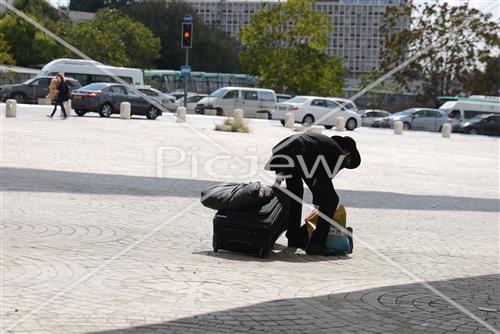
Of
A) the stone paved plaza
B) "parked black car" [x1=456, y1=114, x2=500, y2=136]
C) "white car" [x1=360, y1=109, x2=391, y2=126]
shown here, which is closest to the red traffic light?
the stone paved plaza

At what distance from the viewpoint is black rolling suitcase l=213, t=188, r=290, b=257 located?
27.5 ft

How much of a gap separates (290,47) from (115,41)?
13198 millimetres

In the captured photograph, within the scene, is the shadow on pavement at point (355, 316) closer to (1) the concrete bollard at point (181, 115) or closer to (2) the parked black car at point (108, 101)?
(2) the parked black car at point (108, 101)

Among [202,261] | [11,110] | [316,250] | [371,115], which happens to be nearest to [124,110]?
[11,110]

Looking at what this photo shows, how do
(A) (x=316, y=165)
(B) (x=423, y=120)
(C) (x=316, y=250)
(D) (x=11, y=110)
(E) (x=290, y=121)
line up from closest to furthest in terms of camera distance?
(A) (x=316, y=165) < (C) (x=316, y=250) < (D) (x=11, y=110) < (E) (x=290, y=121) < (B) (x=423, y=120)

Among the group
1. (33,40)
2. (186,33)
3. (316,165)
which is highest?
(33,40)

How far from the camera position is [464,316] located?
257 inches

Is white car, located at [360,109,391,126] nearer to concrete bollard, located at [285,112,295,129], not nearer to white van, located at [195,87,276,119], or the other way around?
white van, located at [195,87,276,119]

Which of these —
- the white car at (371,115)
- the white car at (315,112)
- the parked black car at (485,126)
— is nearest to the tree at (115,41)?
the white car at (371,115)

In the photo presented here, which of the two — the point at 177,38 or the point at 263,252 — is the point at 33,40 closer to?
the point at 177,38

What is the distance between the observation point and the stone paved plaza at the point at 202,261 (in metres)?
6.09

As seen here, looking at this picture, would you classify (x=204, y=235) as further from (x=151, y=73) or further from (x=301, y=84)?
(x=151, y=73)

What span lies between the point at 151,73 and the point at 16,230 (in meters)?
68.5

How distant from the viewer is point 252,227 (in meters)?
8.38
